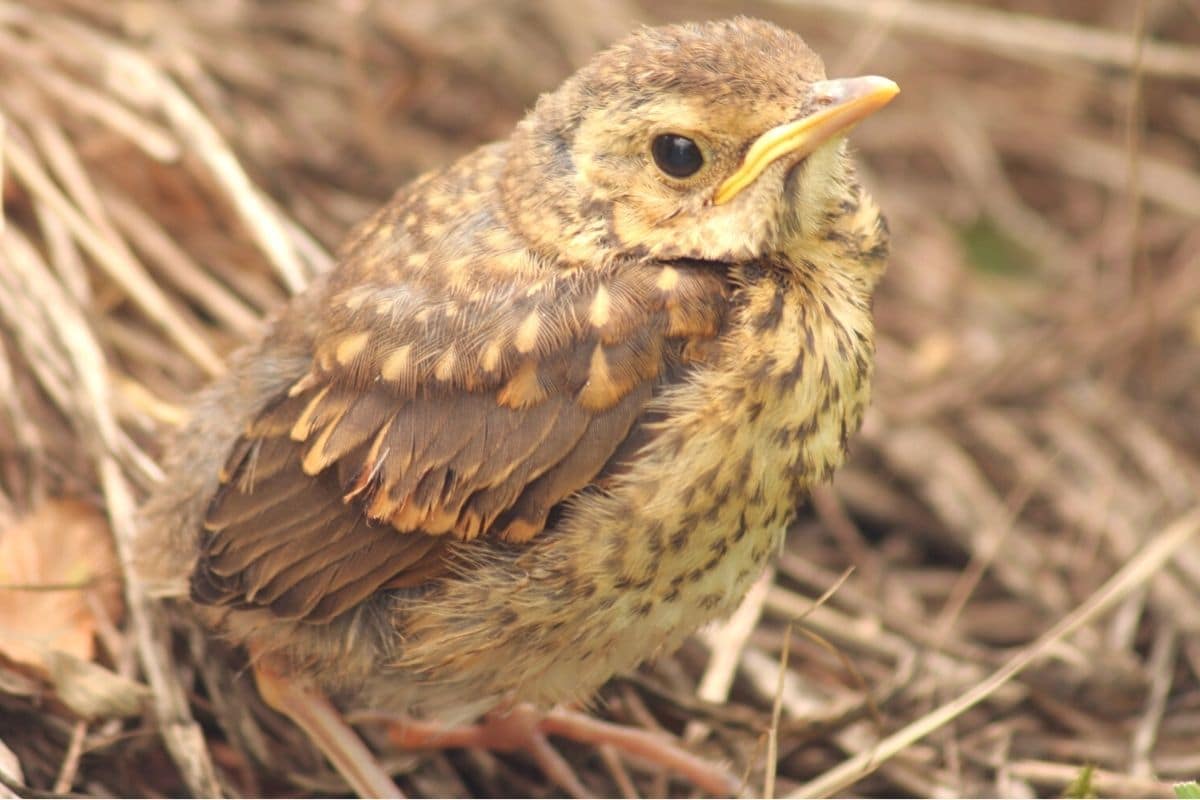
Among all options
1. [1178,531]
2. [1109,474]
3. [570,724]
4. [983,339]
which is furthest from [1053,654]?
[983,339]

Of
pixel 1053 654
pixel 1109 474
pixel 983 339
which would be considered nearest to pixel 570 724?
pixel 1053 654

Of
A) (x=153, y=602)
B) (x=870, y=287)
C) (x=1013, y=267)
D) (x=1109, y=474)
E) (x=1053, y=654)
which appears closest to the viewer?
(x=870, y=287)

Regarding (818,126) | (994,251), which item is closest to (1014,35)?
(994,251)

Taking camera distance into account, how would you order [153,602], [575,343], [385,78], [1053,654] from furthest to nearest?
[385,78] < [1053,654] < [153,602] < [575,343]

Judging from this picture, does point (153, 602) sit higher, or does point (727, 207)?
point (727, 207)

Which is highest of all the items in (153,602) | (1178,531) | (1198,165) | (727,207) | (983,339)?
(1198,165)

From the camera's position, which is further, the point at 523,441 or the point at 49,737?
the point at 49,737

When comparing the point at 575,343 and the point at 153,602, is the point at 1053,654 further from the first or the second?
the point at 153,602

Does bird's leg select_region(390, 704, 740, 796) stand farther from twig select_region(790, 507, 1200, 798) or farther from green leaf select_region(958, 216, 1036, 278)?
green leaf select_region(958, 216, 1036, 278)

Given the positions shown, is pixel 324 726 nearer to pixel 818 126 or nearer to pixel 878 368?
pixel 818 126
